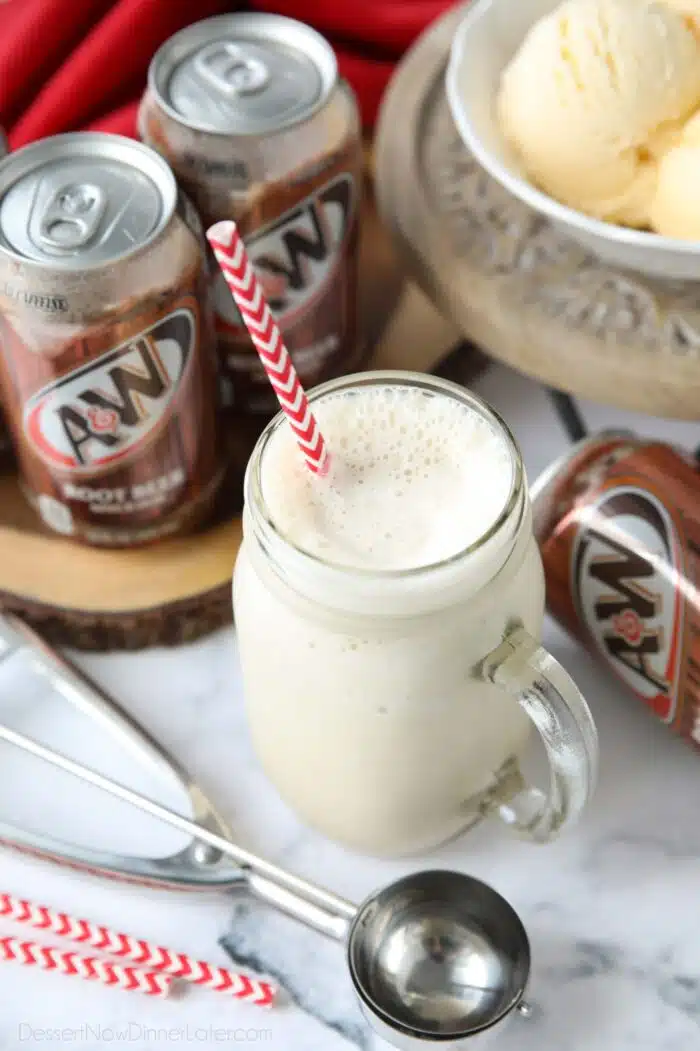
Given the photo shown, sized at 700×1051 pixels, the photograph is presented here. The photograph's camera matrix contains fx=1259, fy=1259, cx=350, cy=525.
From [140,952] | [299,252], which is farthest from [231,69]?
[140,952]

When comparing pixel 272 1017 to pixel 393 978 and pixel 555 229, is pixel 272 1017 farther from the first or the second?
pixel 555 229

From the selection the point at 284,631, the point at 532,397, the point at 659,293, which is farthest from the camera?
the point at 532,397

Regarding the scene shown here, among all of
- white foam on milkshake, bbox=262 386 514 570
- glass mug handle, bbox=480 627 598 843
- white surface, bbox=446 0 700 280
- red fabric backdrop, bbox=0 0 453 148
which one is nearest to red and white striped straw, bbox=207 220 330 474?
white foam on milkshake, bbox=262 386 514 570

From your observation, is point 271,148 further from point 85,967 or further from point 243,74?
point 85,967

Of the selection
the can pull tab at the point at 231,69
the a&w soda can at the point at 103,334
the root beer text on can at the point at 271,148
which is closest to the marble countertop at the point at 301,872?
the a&w soda can at the point at 103,334

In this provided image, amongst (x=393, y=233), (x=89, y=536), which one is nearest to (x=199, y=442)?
(x=89, y=536)
